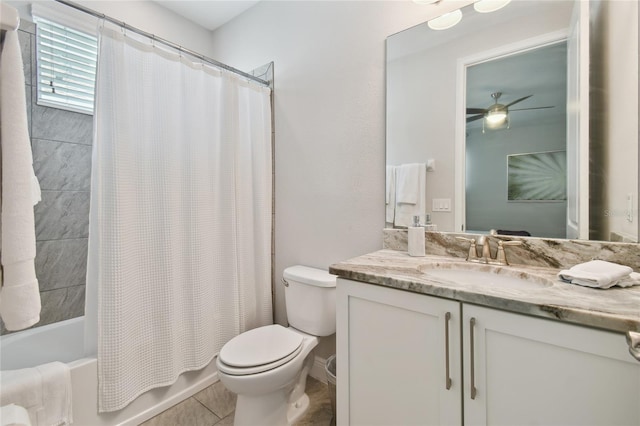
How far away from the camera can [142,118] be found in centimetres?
144

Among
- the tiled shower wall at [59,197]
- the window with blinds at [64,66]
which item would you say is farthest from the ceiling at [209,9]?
the tiled shower wall at [59,197]

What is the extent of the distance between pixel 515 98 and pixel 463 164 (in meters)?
0.33

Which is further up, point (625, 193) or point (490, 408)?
point (625, 193)

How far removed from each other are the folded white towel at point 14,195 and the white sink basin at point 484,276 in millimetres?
1142

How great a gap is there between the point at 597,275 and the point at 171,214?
1765 mm

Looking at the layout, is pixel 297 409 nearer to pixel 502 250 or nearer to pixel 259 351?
pixel 259 351

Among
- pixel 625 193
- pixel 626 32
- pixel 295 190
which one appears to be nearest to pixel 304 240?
pixel 295 190

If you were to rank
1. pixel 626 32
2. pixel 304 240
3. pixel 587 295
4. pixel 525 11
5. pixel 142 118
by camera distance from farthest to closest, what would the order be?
pixel 304 240, pixel 142 118, pixel 525 11, pixel 626 32, pixel 587 295

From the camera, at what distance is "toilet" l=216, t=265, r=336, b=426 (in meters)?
1.27

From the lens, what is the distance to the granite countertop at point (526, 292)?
2.15ft

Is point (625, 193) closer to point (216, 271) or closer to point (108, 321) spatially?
point (216, 271)

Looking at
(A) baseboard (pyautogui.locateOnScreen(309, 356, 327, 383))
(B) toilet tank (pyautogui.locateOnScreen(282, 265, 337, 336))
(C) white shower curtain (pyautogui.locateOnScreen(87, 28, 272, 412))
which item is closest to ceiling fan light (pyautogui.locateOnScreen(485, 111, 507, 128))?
(B) toilet tank (pyautogui.locateOnScreen(282, 265, 337, 336))

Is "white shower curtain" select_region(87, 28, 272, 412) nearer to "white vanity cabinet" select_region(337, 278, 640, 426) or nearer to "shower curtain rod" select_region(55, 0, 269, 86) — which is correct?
"shower curtain rod" select_region(55, 0, 269, 86)

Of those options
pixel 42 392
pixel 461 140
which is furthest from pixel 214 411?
pixel 461 140
